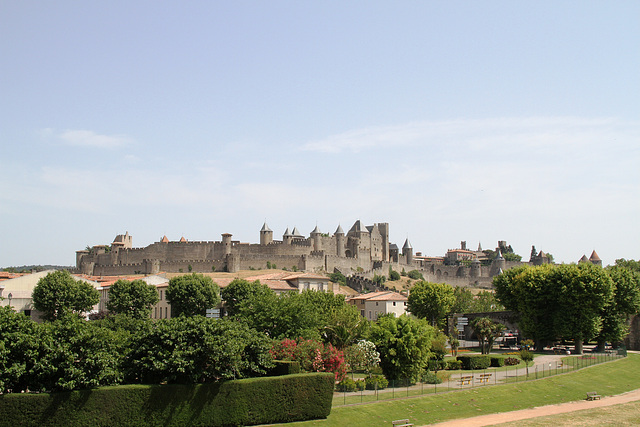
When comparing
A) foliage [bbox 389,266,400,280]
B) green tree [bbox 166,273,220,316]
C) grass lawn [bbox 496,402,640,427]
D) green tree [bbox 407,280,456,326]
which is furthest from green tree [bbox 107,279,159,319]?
foliage [bbox 389,266,400,280]

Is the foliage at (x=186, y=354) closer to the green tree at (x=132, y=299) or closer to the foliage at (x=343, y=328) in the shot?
the foliage at (x=343, y=328)

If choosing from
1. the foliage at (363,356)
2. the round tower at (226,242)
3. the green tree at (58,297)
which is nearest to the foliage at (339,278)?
the round tower at (226,242)

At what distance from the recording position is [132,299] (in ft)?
196

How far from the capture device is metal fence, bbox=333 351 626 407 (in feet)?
98.5

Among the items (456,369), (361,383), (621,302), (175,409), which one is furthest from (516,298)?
(175,409)

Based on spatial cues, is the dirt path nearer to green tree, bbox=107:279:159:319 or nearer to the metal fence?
the metal fence

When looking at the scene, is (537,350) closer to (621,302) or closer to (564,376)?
(621,302)

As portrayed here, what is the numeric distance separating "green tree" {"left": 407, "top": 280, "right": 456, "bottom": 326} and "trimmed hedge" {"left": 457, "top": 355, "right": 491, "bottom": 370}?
18.9 m

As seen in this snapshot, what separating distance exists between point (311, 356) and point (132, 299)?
108 feet

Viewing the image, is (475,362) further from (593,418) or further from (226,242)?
(226,242)

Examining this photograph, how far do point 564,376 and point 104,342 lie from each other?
2728cm

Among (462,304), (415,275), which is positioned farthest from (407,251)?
(462,304)

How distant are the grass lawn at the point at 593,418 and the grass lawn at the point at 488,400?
2.08m

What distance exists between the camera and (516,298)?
5647 cm
